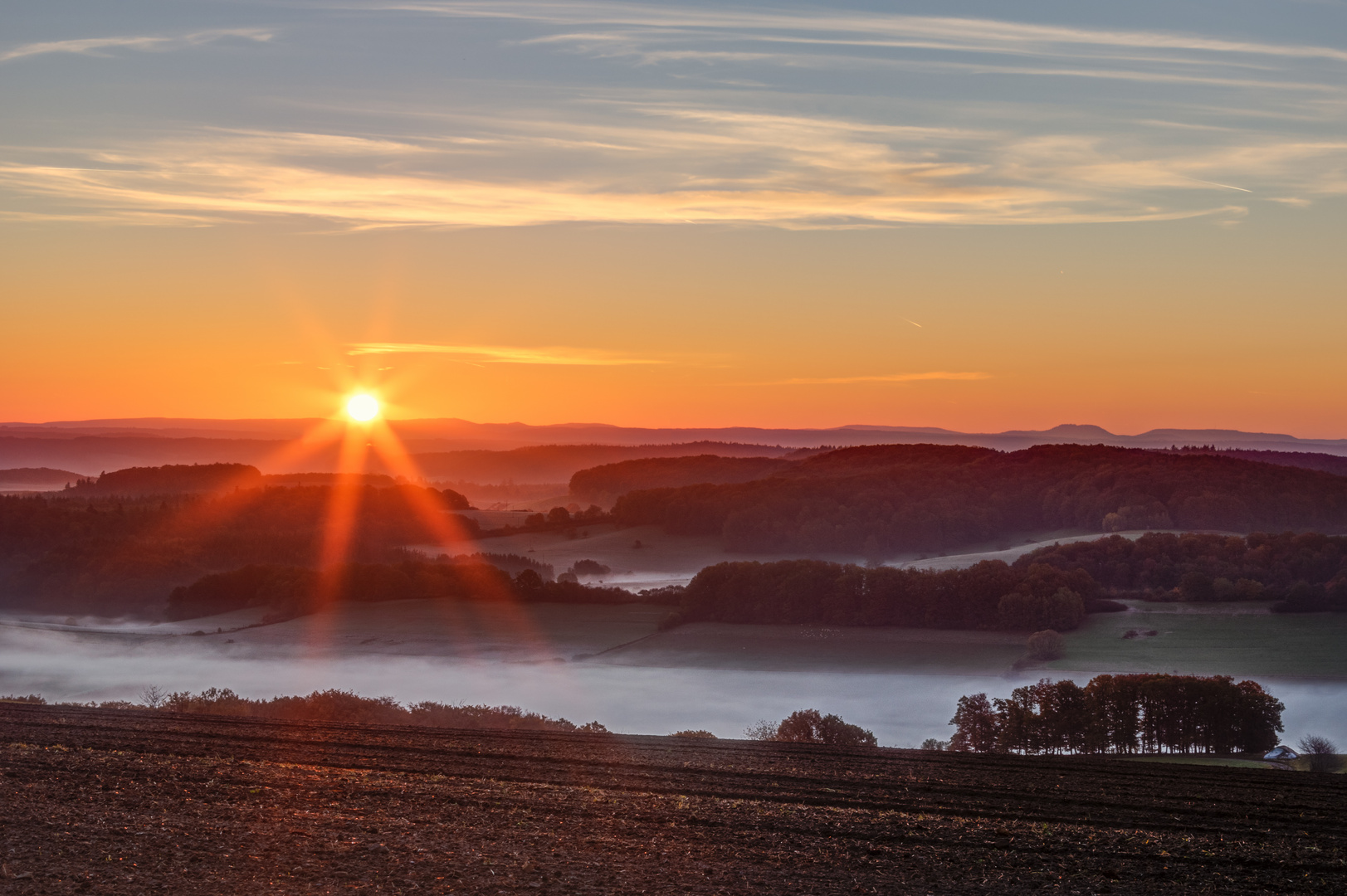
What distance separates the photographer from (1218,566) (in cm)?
9781

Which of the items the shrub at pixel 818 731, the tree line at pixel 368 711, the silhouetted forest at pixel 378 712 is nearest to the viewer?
the tree line at pixel 368 711

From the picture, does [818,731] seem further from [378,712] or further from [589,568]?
[589,568]

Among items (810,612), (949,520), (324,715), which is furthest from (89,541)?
(324,715)

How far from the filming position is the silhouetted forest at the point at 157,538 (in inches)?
5290

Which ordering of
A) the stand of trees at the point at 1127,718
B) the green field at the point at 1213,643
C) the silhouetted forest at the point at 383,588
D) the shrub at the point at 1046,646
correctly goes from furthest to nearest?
the silhouetted forest at the point at 383,588 → the shrub at the point at 1046,646 → the green field at the point at 1213,643 → the stand of trees at the point at 1127,718

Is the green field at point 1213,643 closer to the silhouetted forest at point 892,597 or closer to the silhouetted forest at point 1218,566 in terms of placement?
the silhouetted forest at point 1218,566

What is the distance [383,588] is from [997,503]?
90.6 meters

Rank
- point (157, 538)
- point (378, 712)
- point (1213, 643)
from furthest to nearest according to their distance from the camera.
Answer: point (157, 538) → point (1213, 643) → point (378, 712)

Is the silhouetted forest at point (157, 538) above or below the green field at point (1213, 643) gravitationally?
above

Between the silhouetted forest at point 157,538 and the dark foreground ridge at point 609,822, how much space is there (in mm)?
118974

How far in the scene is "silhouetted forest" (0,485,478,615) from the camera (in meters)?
134

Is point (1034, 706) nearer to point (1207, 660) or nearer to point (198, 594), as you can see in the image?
point (1207, 660)

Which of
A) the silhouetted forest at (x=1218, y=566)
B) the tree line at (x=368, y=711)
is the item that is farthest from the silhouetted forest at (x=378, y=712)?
the silhouetted forest at (x=1218, y=566)

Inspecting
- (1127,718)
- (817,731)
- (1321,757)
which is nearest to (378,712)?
(817,731)
